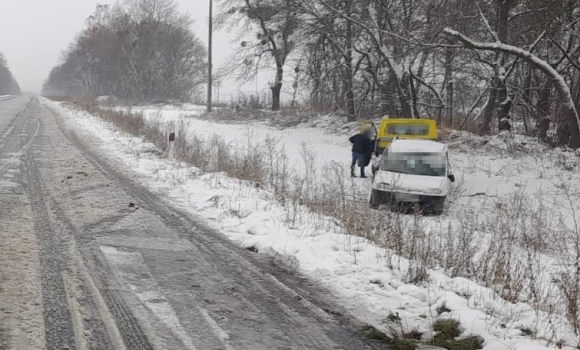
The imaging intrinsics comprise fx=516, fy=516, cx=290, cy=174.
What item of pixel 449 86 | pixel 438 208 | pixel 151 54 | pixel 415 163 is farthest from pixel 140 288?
pixel 151 54

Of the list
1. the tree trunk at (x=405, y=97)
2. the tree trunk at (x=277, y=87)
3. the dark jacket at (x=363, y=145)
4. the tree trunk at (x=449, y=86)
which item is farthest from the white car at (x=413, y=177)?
the tree trunk at (x=277, y=87)

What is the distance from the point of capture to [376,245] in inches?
259

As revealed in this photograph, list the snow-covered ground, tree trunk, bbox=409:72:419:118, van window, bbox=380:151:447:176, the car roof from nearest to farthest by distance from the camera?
1. the snow-covered ground
2. van window, bbox=380:151:447:176
3. the car roof
4. tree trunk, bbox=409:72:419:118

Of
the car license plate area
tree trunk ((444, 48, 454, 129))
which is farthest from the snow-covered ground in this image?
tree trunk ((444, 48, 454, 129))

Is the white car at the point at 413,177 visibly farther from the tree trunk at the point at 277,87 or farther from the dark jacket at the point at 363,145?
the tree trunk at the point at 277,87

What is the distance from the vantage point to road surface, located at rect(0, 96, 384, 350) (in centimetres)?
388

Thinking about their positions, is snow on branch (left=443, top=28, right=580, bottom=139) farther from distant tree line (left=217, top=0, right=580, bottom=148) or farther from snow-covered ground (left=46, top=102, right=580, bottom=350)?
snow-covered ground (left=46, top=102, right=580, bottom=350)

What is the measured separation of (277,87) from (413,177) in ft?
79.9

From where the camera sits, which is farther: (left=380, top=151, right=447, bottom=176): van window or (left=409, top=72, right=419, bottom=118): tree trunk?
(left=409, top=72, right=419, bottom=118): tree trunk

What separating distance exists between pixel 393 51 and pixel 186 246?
18.6 meters

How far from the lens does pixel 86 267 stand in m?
5.21

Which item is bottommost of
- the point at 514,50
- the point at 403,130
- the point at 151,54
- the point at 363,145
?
the point at 363,145

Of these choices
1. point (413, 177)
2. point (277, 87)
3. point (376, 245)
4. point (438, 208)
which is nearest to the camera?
point (376, 245)

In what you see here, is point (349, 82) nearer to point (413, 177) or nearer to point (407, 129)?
point (407, 129)
